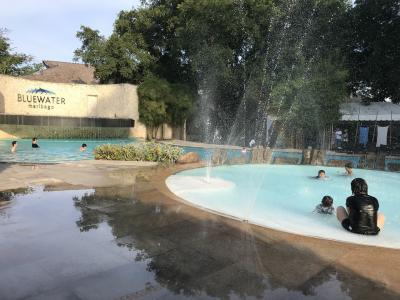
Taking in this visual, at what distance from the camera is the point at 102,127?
33.8 metres

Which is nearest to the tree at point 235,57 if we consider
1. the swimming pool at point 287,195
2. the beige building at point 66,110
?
the beige building at point 66,110

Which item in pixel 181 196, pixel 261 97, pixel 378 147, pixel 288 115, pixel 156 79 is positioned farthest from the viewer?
pixel 156 79

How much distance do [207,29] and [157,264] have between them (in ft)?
94.5

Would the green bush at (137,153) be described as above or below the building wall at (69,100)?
below

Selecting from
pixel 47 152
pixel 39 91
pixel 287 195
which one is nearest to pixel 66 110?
pixel 39 91

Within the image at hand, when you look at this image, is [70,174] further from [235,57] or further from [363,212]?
[235,57]

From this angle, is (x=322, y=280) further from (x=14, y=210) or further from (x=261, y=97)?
(x=261, y=97)

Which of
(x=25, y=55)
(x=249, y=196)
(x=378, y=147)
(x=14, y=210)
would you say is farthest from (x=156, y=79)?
(x=14, y=210)

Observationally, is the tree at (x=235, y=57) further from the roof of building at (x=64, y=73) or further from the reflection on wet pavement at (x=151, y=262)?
the reflection on wet pavement at (x=151, y=262)

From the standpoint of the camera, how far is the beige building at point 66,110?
30.2 m

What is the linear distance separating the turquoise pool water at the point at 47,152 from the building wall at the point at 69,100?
392cm

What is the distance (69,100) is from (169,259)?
3191 cm

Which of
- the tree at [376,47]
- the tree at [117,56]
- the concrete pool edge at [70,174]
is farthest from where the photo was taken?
the tree at [117,56]

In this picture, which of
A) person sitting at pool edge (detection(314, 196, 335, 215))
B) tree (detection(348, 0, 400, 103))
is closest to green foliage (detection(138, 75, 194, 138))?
tree (detection(348, 0, 400, 103))
